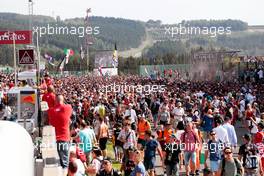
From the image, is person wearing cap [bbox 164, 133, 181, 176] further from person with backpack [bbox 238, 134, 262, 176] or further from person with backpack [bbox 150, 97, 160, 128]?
person with backpack [bbox 150, 97, 160, 128]

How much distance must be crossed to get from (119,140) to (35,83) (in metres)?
8.80

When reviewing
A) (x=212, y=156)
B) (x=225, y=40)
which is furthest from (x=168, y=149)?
(x=225, y=40)

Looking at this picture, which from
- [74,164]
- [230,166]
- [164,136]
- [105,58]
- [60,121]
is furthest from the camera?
[105,58]

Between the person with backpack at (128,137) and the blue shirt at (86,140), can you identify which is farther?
the person with backpack at (128,137)

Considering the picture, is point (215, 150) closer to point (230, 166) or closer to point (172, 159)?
point (172, 159)

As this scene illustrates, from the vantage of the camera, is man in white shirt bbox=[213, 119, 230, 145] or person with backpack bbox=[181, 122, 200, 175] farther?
man in white shirt bbox=[213, 119, 230, 145]

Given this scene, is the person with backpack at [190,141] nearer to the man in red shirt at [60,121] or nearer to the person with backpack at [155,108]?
the man in red shirt at [60,121]

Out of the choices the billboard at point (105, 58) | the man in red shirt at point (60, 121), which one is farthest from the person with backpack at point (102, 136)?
the billboard at point (105, 58)

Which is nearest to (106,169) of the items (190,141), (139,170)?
(139,170)

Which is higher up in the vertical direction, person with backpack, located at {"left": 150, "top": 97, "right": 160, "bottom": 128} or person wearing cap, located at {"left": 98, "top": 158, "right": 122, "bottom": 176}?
person wearing cap, located at {"left": 98, "top": 158, "right": 122, "bottom": 176}

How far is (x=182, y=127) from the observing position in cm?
1469

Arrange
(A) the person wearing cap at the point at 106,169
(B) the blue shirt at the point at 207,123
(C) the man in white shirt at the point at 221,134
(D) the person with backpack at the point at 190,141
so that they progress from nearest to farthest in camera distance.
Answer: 1. (A) the person wearing cap at the point at 106,169
2. (D) the person with backpack at the point at 190,141
3. (C) the man in white shirt at the point at 221,134
4. (B) the blue shirt at the point at 207,123

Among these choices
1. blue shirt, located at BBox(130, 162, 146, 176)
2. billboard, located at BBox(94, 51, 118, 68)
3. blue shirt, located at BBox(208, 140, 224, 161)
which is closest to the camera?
blue shirt, located at BBox(130, 162, 146, 176)

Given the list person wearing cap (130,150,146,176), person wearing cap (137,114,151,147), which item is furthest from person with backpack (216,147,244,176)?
person wearing cap (137,114,151,147)
